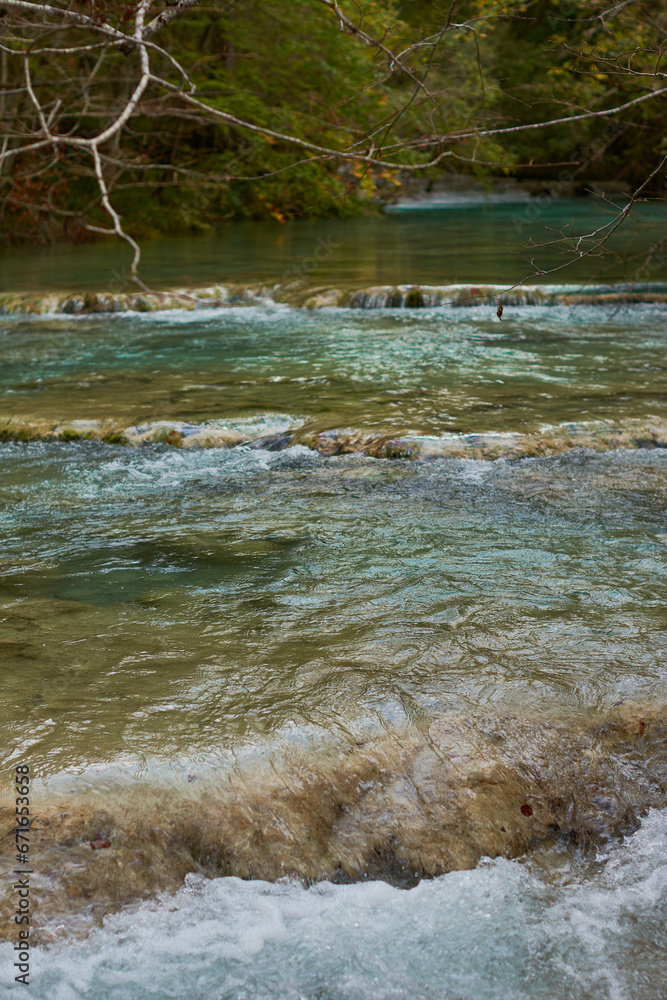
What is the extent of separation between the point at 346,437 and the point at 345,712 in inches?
133

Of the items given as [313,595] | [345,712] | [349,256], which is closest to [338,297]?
[349,256]

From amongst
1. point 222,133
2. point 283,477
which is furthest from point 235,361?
point 222,133

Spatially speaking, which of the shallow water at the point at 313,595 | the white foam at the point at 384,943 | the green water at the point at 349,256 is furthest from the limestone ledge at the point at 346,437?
the white foam at the point at 384,943

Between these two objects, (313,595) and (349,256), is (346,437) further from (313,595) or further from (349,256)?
(349,256)

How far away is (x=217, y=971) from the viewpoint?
99.4 inches

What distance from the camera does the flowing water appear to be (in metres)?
2.60

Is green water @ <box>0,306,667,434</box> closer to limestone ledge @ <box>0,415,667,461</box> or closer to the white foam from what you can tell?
limestone ledge @ <box>0,415,667,461</box>

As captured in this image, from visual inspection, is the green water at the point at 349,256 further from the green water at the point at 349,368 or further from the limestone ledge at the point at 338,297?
the green water at the point at 349,368

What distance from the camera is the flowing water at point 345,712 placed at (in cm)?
260

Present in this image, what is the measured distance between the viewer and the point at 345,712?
126 inches

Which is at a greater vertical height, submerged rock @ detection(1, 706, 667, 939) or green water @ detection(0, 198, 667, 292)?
green water @ detection(0, 198, 667, 292)

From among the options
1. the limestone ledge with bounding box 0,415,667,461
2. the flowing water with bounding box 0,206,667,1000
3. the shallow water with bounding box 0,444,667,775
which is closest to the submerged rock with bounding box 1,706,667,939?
the flowing water with bounding box 0,206,667,1000

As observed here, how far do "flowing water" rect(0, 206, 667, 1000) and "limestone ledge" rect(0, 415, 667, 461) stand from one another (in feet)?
0.11

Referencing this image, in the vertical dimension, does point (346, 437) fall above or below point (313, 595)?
above
